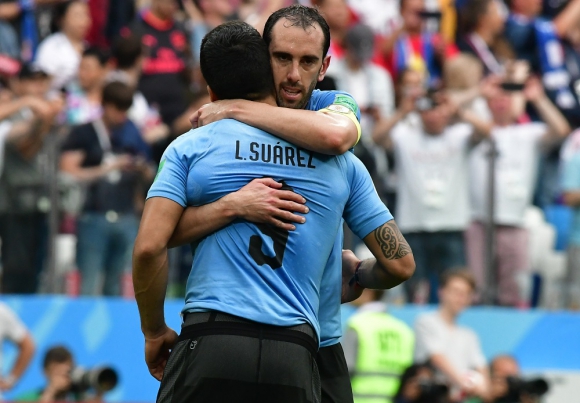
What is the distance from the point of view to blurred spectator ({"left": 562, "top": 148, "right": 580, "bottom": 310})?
33.6 feet

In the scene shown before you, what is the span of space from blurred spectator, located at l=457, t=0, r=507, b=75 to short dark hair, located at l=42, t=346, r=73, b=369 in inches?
226

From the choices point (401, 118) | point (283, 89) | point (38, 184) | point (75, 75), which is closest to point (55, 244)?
point (38, 184)

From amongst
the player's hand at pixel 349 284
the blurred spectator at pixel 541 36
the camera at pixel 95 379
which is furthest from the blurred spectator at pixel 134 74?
the player's hand at pixel 349 284

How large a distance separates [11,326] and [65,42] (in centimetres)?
331

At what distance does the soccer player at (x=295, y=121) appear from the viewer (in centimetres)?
420

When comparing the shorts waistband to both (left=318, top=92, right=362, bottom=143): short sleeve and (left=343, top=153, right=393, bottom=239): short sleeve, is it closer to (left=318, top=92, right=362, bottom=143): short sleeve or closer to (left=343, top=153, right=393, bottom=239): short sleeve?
(left=343, top=153, right=393, bottom=239): short sleeve

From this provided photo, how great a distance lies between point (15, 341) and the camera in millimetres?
10094

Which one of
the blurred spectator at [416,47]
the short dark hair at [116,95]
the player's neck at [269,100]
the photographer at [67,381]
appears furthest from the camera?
the blurred spectator at [416,47]

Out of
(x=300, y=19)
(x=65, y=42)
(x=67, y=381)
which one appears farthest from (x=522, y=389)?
(x=65, y=42)

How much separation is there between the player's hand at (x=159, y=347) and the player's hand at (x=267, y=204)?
581mm

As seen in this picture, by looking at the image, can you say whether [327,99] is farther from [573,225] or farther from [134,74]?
[134,74]

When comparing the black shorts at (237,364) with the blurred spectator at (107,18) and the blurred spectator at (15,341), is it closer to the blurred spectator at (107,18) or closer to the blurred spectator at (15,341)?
the blurred spectator at (15,341)

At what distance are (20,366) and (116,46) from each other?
129 inches

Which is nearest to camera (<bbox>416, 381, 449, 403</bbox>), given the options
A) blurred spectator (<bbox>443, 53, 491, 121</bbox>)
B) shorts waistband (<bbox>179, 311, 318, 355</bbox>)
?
blurred spectator (<bbox>443, 53, 491, 121</bbox>)
